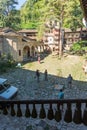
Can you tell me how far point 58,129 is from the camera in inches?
661

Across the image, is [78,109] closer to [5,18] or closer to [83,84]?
[83,84]

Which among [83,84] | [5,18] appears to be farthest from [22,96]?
[5,18]

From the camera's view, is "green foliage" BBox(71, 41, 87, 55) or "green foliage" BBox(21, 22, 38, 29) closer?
"green foliage" BBox(71, 41, 87, 55)

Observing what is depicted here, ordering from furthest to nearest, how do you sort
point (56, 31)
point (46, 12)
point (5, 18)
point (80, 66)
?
point (5, 18) → point (56, 31) → point (46, 12) → point (80, 66)

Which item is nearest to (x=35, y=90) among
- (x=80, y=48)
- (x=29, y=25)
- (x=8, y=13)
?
(x=80, y=48)

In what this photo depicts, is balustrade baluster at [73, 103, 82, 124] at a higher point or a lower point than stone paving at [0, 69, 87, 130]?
higher

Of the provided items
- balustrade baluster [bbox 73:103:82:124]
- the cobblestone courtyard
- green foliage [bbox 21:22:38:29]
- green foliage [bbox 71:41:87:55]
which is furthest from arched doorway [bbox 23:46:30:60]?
balustrade baluster [bbox 73:103:82:124]

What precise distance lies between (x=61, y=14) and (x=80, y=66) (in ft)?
31.6

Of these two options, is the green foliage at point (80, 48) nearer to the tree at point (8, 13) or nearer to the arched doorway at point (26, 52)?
the arched doorway at point (26, 52)

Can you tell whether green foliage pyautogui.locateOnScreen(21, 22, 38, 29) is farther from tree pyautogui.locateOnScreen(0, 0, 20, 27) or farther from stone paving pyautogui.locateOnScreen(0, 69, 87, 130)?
stone paving pyautogui.locateOnScreen(0, 69, 87, 130)

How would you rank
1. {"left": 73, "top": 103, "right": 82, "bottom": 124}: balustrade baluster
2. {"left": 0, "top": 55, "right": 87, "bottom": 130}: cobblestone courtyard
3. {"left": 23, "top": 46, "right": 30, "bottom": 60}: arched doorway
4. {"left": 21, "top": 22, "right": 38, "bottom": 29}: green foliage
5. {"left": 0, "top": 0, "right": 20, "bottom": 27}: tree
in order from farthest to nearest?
{"left": 21, "top": 22, "right": 38, "bottom": 29}: green foliage → {"left": 0, "top": 0, "right": 20, "bottom": 27}: tree → {"left": 23, "top": 46, "right": 30, "bottom": 60}: arched doorway → {"left": 0, "top": 55, "right": 87, "bottom": 130}: cobblestone courtyard → {"left": 73, "top": 103, "right": 82, "bottom": 124}: balustrade baluster

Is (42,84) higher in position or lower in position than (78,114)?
lower

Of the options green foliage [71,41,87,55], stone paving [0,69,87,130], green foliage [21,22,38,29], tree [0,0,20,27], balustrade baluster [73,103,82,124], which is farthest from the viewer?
green foliage [21,22,38,29]

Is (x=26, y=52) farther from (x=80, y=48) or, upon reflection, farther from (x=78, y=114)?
(x=78, y=114)
